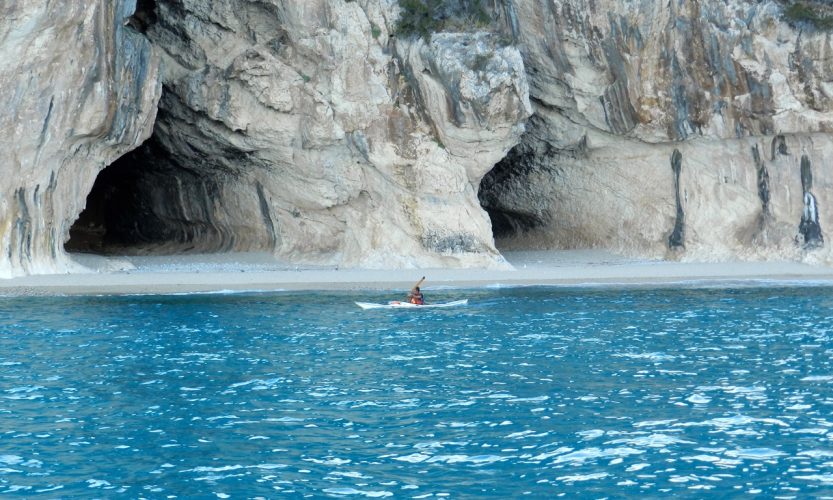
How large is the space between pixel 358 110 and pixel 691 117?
9.28 m

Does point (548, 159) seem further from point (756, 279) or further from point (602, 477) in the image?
point (602, 477)

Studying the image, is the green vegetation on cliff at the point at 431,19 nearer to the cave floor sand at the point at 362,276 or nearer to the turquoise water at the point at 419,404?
the cave floor sand at the point at 362,276

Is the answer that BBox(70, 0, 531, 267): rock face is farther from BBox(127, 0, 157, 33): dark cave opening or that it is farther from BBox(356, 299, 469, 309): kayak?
BBox(356, 299, 469, 309): kayak

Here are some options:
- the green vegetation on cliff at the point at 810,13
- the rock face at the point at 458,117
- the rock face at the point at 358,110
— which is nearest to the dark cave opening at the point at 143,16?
the rock face at the point at 458,117

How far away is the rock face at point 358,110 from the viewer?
27.7m

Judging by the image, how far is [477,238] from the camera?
2823 cm

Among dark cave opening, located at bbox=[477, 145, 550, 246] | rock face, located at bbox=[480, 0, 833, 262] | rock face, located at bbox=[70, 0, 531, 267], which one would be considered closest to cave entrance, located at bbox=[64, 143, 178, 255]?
rock face, located at bbox=[70, 0, 531, 267]

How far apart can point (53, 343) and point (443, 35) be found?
15.2 m

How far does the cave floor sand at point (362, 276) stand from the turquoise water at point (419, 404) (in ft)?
16.6

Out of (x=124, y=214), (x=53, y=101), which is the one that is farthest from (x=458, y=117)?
(x=124, y=214)

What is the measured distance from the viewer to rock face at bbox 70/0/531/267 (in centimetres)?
2770

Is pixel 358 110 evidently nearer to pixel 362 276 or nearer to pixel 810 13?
pixel 362 276

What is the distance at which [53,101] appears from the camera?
24.7 meters

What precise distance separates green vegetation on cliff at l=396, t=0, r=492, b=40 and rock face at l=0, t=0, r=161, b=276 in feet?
22.7
